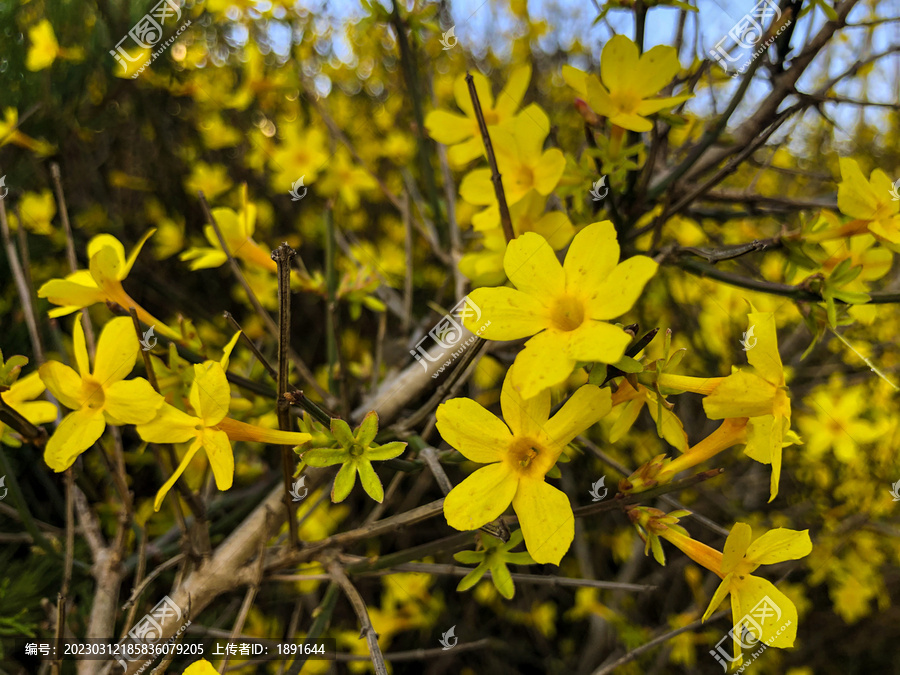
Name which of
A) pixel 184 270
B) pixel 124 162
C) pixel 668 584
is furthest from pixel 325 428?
pixel 668 584

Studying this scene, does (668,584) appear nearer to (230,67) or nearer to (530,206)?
(530,206)

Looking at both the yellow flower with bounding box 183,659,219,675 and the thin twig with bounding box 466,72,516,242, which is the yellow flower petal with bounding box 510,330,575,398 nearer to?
the thin twig with bounding box 466,72,516,242

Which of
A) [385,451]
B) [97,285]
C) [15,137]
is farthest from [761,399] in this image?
[15,137]

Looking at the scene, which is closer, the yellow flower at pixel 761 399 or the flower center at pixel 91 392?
the yellow flower at pixel 761 399

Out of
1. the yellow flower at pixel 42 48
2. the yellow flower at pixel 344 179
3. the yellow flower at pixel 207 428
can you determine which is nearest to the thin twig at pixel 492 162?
the yellow flower at pixel 207 428

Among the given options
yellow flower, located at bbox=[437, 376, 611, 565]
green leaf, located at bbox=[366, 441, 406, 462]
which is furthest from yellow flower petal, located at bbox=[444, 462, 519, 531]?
green leaf, located at bbox=[366, 441, 406, 462]

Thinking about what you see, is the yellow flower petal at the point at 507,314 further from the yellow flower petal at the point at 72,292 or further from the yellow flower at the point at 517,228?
the yellow flower petal at the point at 72,292

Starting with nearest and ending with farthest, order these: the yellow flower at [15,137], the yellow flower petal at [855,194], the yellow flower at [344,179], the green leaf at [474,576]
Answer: the green leaf at [474,576] < the yellow flower petal at [855,194] < the yellow flower at [15,137] < the yellow flower at [344,179]

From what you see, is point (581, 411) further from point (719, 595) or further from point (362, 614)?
point (362, 614)
